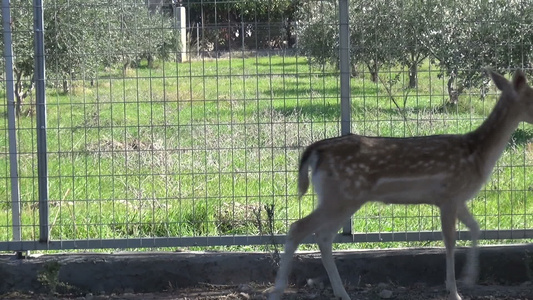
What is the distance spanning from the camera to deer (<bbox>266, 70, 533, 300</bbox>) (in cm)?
683

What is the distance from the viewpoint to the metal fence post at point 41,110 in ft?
25.3

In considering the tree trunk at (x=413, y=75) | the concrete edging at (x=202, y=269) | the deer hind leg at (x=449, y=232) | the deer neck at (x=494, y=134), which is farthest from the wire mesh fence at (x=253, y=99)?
the deer hind leg at (x=449, y=232)

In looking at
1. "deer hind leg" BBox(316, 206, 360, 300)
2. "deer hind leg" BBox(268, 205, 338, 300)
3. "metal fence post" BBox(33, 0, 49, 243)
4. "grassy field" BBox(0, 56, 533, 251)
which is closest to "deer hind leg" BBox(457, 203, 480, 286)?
"grassy field" BBox(0, 56, 533, 251)

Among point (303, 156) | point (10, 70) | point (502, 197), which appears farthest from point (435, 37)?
point (10, 70)

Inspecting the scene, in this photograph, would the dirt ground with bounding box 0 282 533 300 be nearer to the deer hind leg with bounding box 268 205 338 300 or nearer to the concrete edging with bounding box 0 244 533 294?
the concrete edging with bounding box 0 244 533 294

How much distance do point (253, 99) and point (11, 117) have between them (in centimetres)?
212

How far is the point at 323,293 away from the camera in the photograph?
7.59 m

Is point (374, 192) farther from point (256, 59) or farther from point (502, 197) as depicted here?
point (502, 197)

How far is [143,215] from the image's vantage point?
29.0 feet

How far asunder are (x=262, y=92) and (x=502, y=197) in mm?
2818

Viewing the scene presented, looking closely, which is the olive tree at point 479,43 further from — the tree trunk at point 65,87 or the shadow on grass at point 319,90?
the tree trunk at point 65,87

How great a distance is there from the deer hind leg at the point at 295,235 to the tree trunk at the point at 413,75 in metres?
1.95

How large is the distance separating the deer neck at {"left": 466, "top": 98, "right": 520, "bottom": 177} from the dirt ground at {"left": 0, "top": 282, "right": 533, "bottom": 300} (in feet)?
3.69

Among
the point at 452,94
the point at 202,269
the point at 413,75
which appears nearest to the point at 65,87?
the point at 202,269
